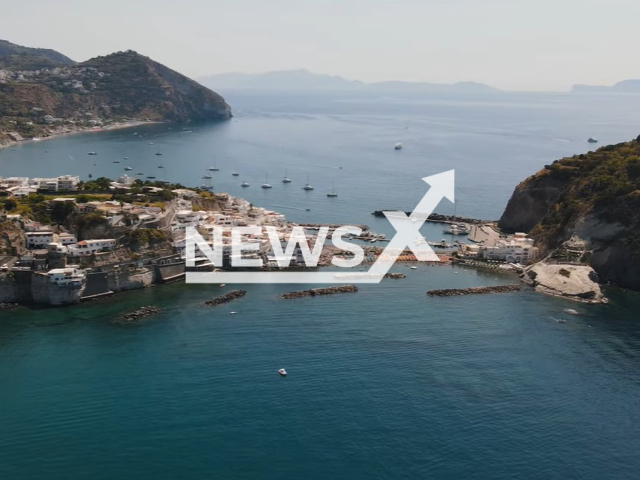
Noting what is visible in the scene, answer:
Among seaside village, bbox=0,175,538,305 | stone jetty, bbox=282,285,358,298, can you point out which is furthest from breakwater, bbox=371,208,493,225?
stone jetty, bbox=282,285,358,298

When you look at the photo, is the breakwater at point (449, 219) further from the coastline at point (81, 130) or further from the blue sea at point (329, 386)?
the coastline at point (81, 130)

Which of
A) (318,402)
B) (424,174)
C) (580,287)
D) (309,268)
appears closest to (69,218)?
(309,268)

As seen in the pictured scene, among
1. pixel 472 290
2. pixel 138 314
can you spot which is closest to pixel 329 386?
pixel 138 314

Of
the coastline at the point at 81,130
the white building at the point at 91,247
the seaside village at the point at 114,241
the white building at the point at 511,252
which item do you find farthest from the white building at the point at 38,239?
the coastline at the point at 81,130

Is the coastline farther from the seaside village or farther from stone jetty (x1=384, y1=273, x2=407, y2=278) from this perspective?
stone jetty (x1=384, y1=273, x2=407, y2=278)

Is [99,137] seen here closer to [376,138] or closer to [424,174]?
[376,138]

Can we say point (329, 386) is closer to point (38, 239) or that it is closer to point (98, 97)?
point (38, 239)
